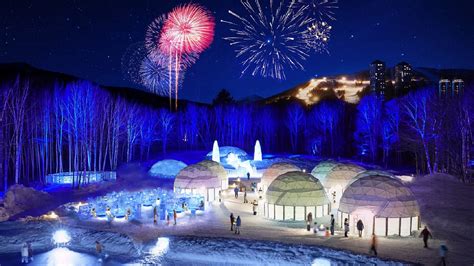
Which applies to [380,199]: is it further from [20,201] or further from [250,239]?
[20,201]

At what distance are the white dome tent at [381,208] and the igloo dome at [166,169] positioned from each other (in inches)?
1295

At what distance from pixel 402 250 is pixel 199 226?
13.5 metres

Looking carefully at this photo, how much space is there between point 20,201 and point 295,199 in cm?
2319

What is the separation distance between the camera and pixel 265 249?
23.7 meters

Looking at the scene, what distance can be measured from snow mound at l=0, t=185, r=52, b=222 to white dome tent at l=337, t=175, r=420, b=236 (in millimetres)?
25656

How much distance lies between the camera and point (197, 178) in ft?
135

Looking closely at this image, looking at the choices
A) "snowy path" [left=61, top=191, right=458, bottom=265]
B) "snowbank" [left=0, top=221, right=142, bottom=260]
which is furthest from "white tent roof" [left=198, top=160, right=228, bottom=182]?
"snowbank" [left=0, top=221, right=142, bottom=260]

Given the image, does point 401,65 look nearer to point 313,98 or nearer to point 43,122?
point 313,98

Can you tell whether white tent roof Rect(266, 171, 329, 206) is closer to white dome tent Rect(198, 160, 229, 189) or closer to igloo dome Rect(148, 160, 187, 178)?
white dome tent Rect(198, 160, 229, 189)

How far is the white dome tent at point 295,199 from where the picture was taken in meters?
30.8

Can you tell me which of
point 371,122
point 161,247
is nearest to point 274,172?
point 161,247

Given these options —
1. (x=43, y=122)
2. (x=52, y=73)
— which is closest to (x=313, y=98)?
(x=52, y=73)

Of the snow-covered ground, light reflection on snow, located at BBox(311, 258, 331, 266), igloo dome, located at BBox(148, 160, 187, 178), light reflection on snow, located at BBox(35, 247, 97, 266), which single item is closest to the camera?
light reflection on snow, located at BBox(311, 258, 331, 266)

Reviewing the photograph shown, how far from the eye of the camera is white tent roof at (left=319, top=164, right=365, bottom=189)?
4119 centimetres
